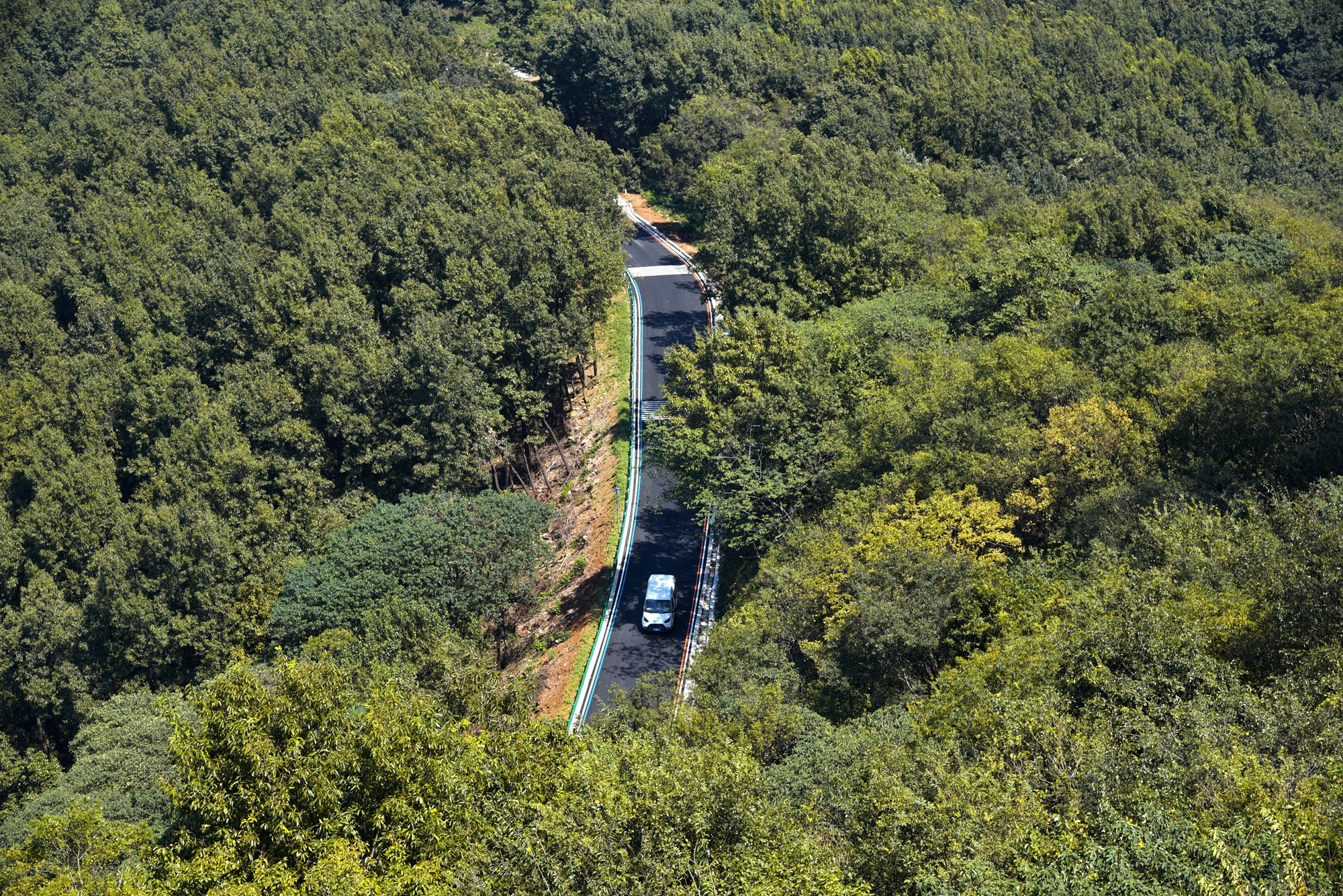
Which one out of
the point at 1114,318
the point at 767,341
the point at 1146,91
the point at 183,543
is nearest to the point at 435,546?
the point at 183,543

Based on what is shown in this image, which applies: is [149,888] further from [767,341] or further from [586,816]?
[767,341]

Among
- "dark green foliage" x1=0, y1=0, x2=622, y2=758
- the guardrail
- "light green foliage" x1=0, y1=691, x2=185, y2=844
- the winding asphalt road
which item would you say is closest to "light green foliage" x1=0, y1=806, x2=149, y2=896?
"light green foliage" x1=0, y1=691, x2=185, y2=844

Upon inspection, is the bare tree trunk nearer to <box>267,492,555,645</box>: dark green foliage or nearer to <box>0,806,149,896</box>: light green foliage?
<box>267,492,555,645</box>: dark green foliage

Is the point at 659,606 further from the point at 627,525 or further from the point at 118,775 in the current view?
the point at 118,775

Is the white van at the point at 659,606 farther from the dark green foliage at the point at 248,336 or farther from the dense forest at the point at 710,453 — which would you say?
the dark green foliage at the point at 248,336

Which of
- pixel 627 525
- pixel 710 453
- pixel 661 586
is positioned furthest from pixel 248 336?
pixel 710 453

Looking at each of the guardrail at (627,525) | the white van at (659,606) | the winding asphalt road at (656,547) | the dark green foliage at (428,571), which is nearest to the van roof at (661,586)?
the white van at (659,606)
